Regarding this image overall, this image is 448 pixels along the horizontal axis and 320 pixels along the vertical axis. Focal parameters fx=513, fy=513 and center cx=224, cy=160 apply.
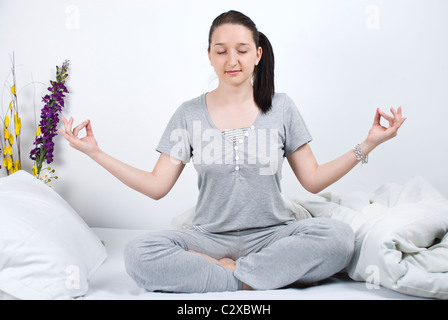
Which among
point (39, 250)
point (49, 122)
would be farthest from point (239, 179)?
point (49, 122)

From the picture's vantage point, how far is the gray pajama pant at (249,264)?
144 centimetres

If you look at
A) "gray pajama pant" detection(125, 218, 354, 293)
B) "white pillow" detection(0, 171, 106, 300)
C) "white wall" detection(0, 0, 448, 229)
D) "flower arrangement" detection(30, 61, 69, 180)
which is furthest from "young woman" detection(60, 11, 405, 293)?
"flower arrangement" detection(30, 61, 69, 180)

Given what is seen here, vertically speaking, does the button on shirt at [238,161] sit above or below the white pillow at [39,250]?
above

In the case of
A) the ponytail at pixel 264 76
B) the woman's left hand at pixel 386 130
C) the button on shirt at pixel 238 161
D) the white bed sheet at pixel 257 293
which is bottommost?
the white bed sheet at pixel 257 293

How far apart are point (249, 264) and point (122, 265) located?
1.83 ft

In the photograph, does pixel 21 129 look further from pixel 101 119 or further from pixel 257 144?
pixel 257 144

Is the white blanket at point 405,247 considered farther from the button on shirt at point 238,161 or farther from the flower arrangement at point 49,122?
the flower arrangement at point 49,122

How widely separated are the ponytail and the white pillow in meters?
0.76

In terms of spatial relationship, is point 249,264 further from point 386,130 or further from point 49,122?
point 49,122

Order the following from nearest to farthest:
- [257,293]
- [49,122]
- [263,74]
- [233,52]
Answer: [257,293]
[233,52]
[263,74]
[49,122]

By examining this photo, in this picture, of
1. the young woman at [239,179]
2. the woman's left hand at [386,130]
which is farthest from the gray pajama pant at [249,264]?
the woman's left hand at [386,130]

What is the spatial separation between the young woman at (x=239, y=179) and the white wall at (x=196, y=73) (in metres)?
0.73

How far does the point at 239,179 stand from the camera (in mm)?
1593

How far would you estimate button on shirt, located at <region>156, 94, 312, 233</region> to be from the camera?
5.22 feet
